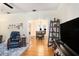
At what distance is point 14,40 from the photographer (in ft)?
6.72

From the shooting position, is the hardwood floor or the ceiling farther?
the hardwood floor

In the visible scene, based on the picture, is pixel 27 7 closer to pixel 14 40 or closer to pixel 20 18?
pixel 20 18

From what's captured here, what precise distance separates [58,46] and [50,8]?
0.79 metres

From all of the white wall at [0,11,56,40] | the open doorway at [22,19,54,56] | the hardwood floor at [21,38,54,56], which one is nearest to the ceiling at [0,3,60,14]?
the white wall at [0,11,56,40]

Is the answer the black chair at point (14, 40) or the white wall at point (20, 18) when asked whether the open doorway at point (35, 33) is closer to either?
the white wall at point (20, 18)

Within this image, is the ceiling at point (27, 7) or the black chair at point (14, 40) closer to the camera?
the ceiling at point (27, 7)

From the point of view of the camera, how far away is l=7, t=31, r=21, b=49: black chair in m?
1.97

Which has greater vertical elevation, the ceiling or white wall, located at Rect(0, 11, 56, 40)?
the ceiling

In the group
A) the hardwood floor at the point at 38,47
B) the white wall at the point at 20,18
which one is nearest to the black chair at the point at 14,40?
the white wall at the point at 20,18

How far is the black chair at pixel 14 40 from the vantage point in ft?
6.47

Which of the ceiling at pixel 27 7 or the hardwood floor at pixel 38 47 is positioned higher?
the ceiling at pixel 27 7

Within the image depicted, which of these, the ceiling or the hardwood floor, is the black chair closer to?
the hardwood floor

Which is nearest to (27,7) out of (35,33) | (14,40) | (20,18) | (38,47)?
(20,18)

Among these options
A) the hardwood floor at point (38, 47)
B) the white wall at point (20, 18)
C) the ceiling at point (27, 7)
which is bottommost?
the hardwood floor at point (38, 47)
